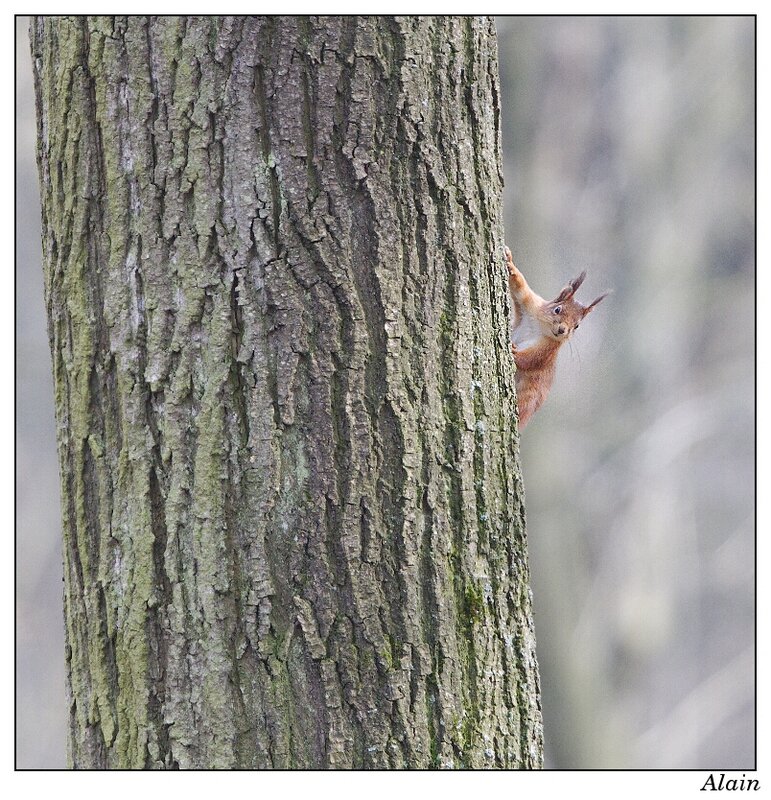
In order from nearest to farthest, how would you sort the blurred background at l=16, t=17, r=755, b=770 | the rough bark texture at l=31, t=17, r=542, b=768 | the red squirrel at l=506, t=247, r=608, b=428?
the rough bark texture at l=31, t=17, r=542, b=768 → the red squirrel at l=506, t=247, r=608, b=428 → the blurred background at l=16, t=17, r=755, b=770

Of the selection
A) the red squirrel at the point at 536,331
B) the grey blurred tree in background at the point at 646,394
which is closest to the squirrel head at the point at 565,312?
the red squirrel at the point at 536,331

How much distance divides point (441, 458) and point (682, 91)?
7577 millimetres

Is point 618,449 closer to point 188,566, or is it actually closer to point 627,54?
point 627,54

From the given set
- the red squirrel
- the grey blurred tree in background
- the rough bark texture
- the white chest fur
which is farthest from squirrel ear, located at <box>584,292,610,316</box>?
the grey blurred tree in background

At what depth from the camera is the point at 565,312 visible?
2242 millimetres

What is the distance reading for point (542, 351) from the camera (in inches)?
87.1

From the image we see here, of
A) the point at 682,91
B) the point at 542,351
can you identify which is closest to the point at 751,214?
the point at 682,91

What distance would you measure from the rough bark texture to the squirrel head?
0.77m

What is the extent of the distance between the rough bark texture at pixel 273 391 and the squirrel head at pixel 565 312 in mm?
769

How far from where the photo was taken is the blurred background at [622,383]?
705 cm

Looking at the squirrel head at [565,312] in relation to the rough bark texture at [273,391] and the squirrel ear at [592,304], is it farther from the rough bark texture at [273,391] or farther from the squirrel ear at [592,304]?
the rough bark texture at [273,391]

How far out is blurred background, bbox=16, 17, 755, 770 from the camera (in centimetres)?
705

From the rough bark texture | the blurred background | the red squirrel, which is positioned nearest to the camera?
the rough bark texture

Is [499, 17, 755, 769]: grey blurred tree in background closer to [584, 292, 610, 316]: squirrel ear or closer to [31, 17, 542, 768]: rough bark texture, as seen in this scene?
[584, 292, 610, 316]: squirrel ear
